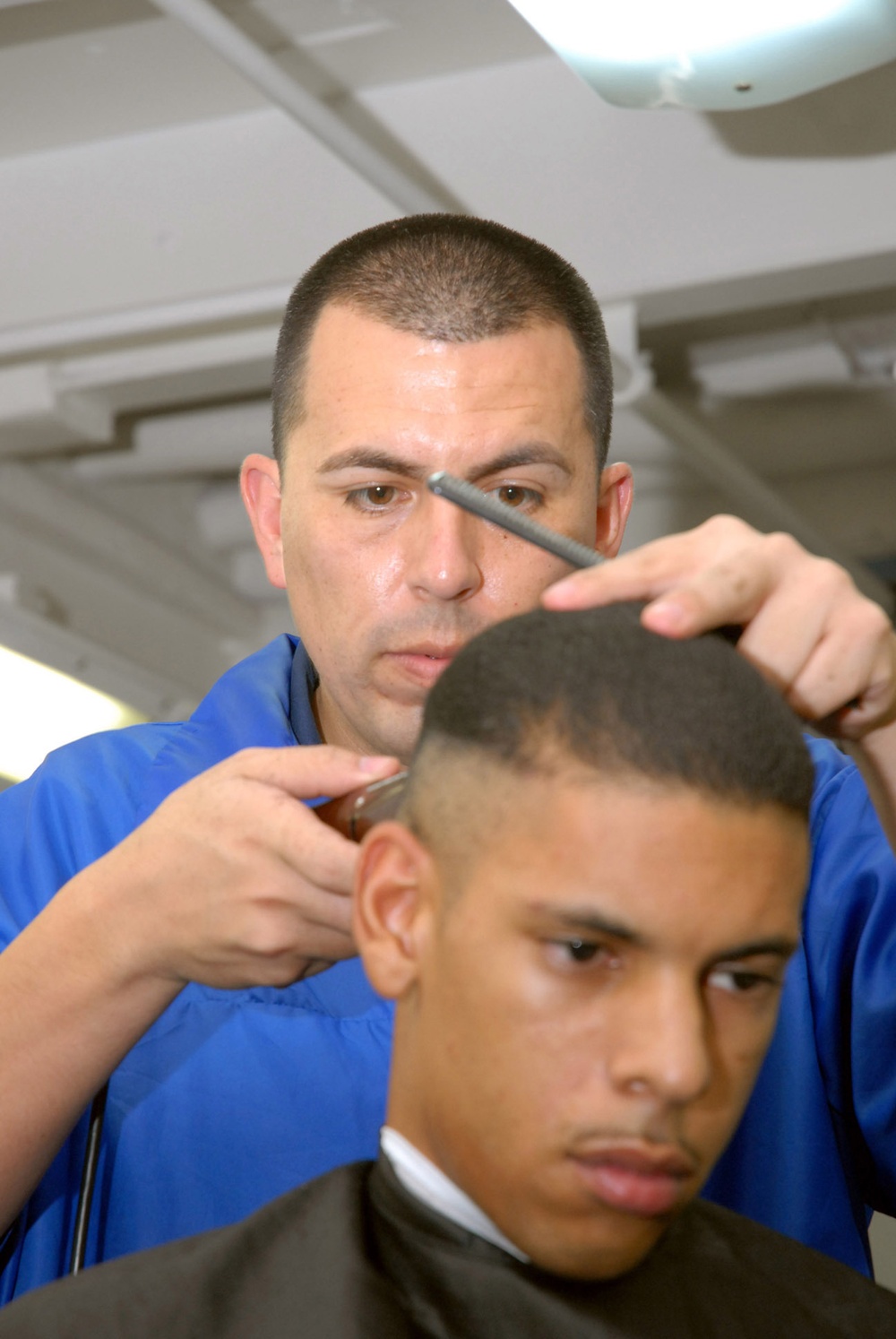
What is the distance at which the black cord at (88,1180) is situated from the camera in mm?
1236

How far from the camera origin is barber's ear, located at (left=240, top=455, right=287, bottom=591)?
176 cm

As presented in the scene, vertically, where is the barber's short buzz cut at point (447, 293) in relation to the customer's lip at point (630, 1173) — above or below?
above

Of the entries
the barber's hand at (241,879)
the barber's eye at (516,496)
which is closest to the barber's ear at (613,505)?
the barber's eye at (516,496)

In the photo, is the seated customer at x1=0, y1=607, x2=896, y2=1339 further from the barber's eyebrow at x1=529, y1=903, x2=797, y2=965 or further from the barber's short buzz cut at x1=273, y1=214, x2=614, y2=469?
the barber's short buzz cut at x1=273, y1=214, x2=614, y2=469

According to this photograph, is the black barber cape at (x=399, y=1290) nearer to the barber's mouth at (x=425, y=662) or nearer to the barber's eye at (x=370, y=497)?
the barber's mouth at (x=425, y=662)

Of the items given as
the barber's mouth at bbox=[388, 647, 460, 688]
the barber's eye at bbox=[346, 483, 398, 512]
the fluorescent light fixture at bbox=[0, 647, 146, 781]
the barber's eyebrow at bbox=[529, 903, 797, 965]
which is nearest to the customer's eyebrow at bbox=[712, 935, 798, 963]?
the barber's eyebrow at bbox=[529, 903, 797, 965]

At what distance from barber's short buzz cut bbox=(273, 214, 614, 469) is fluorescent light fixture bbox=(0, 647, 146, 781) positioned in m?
3.05

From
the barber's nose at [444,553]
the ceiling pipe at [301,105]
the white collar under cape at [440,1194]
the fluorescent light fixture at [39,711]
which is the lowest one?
the white collar under cape at [440,1194]

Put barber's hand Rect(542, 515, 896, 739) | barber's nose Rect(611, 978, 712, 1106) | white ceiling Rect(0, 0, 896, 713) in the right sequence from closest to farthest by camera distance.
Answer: barber's nose Rect(611, 978, 712, 1106), barber's hand Rect(542, 515, 896, 739), white ceiling Rect(0, 0, 896, 713)

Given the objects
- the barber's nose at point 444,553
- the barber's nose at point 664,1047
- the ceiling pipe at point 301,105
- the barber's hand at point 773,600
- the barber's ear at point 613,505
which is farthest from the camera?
the ceiling pipe at point 301,105

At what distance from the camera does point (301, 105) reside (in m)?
2.48

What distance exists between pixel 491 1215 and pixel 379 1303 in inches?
4.7

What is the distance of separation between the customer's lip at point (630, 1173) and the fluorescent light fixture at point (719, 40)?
1495 millimetres

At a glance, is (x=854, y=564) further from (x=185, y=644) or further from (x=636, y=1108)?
(x=636, y=1108)
